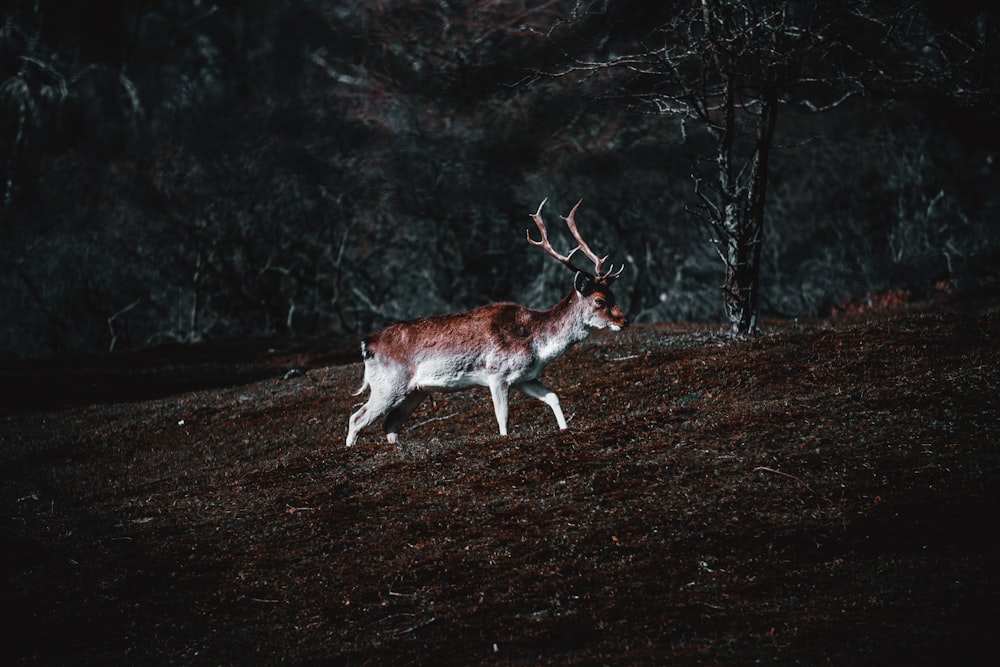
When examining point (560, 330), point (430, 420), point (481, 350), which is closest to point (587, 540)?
point (481, 350)

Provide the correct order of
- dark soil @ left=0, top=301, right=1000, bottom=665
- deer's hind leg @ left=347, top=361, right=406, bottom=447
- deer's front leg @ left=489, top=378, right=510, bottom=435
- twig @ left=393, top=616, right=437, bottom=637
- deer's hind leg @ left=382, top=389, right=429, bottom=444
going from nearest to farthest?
dark soil @ left=0, top=301, right=1000, bottom=665, twig @ left=393, top=616, right=437, bottom=637, deer's front leg @ left=489, top=378, right=510, bottom=435, deer's hind leg @ left=347, top=361, right=406, bottom=447, deer's hind leg @ left=382, top=389, right=429, bottom=444

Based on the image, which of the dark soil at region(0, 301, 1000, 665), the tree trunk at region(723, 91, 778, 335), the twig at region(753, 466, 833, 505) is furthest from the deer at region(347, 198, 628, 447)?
the tree trunk at region(723, 91, 778, 335)

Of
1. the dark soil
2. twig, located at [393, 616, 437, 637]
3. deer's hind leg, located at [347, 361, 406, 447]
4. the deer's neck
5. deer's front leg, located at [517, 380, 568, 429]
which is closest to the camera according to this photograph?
the dark soil

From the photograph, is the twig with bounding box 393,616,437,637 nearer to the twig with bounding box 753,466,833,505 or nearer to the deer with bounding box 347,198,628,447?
the twig with bounding box 753,466,833,505

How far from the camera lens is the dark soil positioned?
300 inches

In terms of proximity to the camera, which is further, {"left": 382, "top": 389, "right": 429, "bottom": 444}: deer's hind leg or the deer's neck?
{"left": 382, "top": 389, "right": 429, "bottom": 444}: deer's hind leg

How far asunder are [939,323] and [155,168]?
51.5m

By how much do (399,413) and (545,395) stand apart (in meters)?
2.37

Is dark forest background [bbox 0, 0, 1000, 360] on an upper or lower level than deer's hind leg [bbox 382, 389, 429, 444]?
upper

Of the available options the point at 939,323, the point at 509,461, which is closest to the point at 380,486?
the point at 509,461

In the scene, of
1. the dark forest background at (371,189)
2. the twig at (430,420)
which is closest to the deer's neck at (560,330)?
the twig at (430,420)

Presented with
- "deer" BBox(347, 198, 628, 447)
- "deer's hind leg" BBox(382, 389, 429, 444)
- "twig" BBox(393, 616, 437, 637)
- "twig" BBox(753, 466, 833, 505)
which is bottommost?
"twig" BBox(393, 616, 437, 637)

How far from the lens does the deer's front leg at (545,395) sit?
43.4 feet

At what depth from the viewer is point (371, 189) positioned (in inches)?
2201
